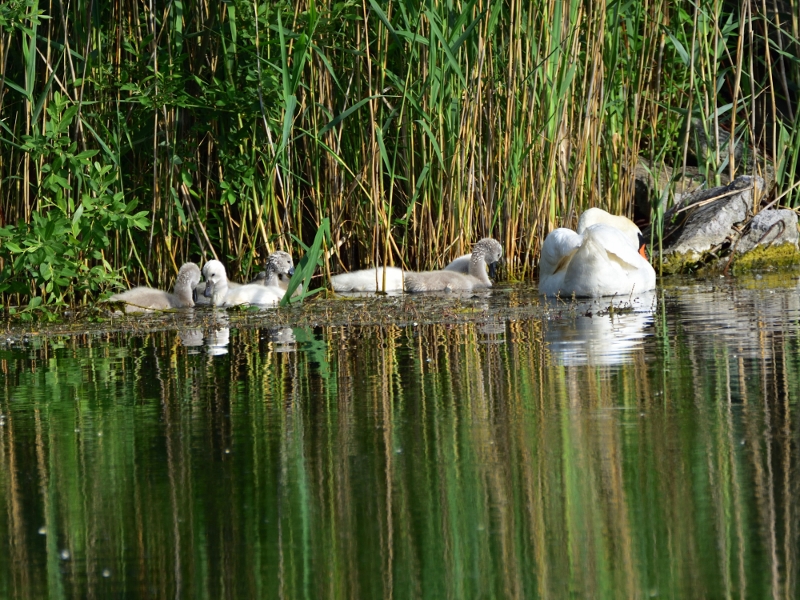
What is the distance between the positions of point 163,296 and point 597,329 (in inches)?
123

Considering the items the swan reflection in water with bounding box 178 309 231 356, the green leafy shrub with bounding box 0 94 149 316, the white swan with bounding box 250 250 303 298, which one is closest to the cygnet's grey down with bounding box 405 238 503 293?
the white swan with bounding box 250 250 303 298

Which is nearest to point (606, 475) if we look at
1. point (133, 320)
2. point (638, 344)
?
point (638, 344)

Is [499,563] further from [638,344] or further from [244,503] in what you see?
[638,344]

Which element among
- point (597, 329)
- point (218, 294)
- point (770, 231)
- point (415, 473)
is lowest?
point (415, 473)

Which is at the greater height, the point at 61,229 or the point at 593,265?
the point at 61,229

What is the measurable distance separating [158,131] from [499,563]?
20.9 ft

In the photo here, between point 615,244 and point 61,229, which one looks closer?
point 61,229

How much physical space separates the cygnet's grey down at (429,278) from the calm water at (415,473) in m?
2.91

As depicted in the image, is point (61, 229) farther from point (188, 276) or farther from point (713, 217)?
point (713, 217)

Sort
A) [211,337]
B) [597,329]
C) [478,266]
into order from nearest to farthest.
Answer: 1. [597,329]
2. [211,337]
3. [478,266]

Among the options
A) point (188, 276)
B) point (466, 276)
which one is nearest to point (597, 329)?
point (466, 276)

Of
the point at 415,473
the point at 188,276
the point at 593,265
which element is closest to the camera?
the point at 415,473

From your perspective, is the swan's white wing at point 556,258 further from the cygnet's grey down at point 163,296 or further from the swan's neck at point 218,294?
the cygnet's grey down at point 163,296

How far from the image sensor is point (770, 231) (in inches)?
370
